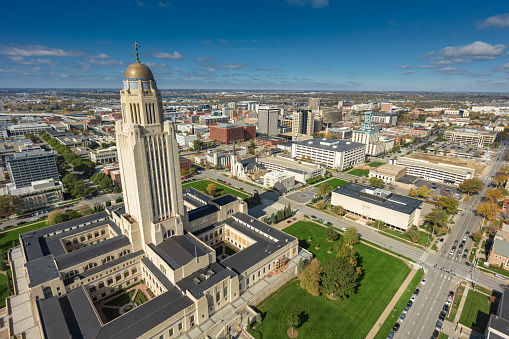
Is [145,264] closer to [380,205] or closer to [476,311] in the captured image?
[476,311]

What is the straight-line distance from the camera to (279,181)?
13862cm

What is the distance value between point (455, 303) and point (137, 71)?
3869 inches

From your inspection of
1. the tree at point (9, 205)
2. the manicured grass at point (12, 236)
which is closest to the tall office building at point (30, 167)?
the tree at point (9, 205)

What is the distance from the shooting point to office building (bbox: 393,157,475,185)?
145625mm

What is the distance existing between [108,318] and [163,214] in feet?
88.4

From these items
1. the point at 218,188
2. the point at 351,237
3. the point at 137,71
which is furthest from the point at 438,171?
the point at 137,71

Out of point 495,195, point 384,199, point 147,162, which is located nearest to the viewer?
point 147,162

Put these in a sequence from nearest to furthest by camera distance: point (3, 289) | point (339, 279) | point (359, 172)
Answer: point (339, 279) < point (3, 289) < point (359, 172)

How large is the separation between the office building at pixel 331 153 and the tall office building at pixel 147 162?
419ft

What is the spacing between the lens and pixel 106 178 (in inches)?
5143

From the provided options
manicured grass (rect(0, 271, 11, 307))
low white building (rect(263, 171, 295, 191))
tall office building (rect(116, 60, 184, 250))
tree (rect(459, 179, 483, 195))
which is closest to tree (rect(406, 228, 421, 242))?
low white building (rect(263, 171, 295, 191))

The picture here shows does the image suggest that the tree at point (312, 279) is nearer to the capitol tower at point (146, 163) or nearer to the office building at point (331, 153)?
the capitol tower at point (146, 163)

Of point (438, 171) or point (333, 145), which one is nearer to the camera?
point (438, 171)

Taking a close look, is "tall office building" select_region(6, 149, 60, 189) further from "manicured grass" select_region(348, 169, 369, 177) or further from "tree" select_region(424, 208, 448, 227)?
"tree" select_region(424, 208, 448, 227)
